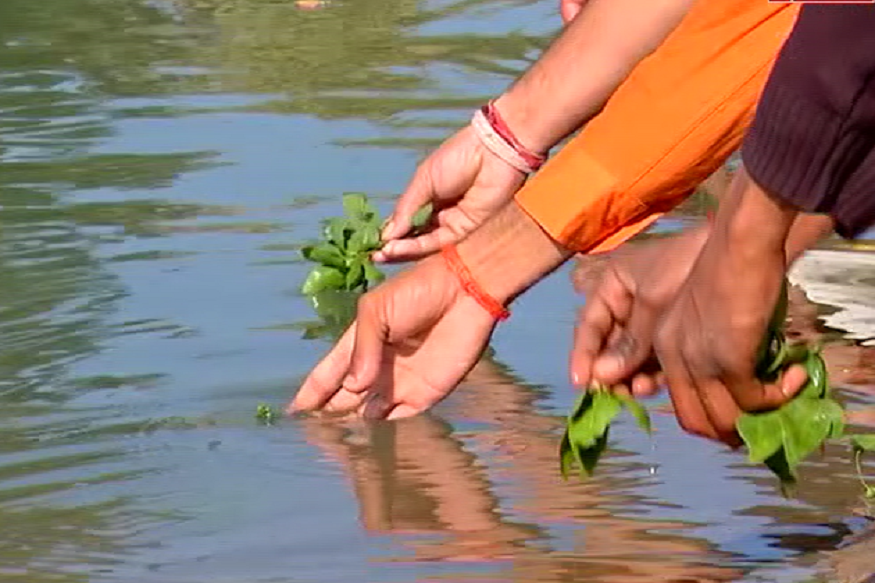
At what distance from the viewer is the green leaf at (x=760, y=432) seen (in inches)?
114

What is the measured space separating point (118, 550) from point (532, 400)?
1055 millimetres

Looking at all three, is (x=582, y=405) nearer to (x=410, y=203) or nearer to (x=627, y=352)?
(x=627, y=352)

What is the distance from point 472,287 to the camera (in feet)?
12.8

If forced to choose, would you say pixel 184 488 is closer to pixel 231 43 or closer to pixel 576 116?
pixel 576 116

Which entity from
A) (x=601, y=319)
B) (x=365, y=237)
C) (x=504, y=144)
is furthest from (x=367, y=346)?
(x=365, y=237)

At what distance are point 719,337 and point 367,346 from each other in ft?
4.47

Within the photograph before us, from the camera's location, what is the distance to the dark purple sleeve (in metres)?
2.47

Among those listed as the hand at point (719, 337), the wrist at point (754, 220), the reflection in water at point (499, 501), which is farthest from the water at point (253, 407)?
the wrist at point (754, 220)

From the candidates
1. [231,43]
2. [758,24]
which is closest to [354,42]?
[231,43]

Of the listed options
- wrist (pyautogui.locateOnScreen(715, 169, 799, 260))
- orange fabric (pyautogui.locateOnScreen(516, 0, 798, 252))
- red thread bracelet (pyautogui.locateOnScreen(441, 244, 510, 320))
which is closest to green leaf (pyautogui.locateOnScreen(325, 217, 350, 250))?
red thread bracelet (pyautogui.locateOnScreen(441, 244, 510, 320))

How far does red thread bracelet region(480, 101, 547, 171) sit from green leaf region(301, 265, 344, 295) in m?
0.96

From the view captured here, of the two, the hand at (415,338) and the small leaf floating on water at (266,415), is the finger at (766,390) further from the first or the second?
the small leaf floating on water at (266,415)

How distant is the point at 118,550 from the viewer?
155 inches

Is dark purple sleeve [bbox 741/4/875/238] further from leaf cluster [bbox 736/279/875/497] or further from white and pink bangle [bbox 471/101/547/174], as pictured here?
white and pink bangle [bbox 471/101/547/174]
